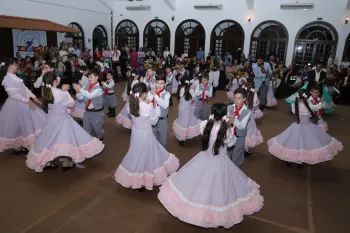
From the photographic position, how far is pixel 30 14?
487 inches

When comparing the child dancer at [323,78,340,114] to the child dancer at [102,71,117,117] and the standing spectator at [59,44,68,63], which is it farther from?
the standing spectator at [59,44,68,63]

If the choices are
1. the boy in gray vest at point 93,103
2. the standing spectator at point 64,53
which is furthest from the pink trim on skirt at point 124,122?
the standing spectator at point 64,53

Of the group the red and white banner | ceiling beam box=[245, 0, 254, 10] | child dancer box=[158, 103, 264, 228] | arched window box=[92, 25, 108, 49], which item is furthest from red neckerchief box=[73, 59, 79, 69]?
child dancer box=[158, 103, 264, 228]

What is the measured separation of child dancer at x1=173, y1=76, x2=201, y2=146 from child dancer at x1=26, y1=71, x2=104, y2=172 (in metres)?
2.05

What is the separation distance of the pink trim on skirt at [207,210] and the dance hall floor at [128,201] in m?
0.34

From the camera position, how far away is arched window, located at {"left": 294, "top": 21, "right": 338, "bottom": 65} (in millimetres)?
13773

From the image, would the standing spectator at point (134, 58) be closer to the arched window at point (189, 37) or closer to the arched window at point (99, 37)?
the arched window at point (189, 37)

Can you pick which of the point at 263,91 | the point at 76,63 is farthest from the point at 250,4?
the point at 76,63

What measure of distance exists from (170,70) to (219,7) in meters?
7.57

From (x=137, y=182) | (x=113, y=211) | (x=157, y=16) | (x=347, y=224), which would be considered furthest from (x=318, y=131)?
(x=157, y=16)

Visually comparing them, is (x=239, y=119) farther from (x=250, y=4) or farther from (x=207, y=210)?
(x=250, y=4)

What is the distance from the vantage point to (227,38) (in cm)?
1545

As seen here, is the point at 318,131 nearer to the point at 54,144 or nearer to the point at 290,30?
the point at 54,144

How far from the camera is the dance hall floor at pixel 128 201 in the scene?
316 centimetres
